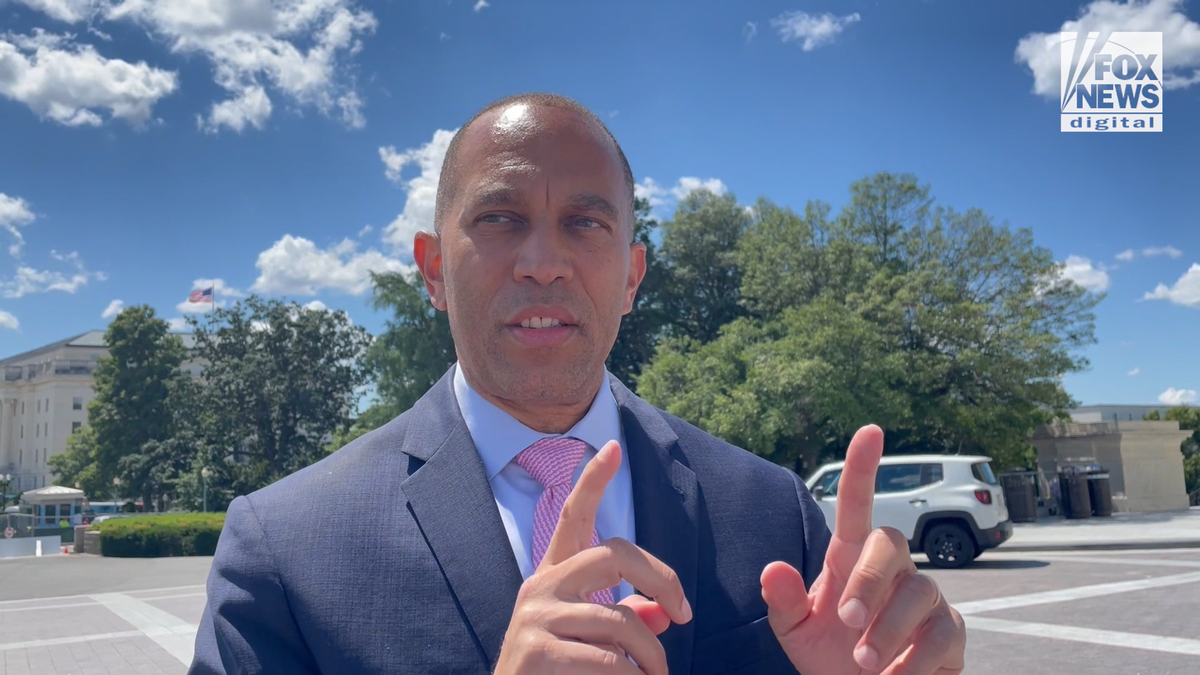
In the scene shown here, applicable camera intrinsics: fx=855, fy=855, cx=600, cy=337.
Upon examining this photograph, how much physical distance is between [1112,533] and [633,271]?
19146 millimetres

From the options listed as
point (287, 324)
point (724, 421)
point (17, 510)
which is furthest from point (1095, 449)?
point (17, 510)

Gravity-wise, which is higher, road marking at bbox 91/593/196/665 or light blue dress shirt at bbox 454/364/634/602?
light blue dress shirt at bbox 454/364/634/602

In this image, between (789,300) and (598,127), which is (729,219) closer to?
(789,300)

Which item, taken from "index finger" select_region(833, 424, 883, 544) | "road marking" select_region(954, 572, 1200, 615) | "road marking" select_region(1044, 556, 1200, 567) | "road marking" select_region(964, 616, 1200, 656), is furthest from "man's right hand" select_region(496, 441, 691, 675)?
"road marking" select_region(1044, 556, 1200, 567)

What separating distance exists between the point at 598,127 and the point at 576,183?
18cm

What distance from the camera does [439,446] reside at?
5.38 ft

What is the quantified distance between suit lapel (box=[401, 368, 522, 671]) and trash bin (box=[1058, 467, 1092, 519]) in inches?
983

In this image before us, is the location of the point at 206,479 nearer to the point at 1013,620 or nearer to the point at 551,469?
the point at 1013,620

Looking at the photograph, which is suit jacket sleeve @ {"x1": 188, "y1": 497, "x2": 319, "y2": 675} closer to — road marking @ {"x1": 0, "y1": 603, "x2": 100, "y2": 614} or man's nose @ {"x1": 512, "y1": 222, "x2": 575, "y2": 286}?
man's nose @ {"x1": 512, "y1": 222, "x2": 575, "y2": 286}

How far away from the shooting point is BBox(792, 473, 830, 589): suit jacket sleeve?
1761mm

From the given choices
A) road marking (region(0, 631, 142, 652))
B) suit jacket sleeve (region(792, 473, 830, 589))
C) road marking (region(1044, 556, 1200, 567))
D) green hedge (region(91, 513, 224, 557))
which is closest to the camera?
suit jacket sleeve (region(792, 473, 830, 589))

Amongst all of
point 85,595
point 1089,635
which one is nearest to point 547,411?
point 1089,635

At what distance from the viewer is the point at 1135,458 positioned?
81.4 ft

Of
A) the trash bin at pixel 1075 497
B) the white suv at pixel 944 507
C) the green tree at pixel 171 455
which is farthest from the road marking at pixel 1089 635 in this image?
the green tree at pixel 171 455
